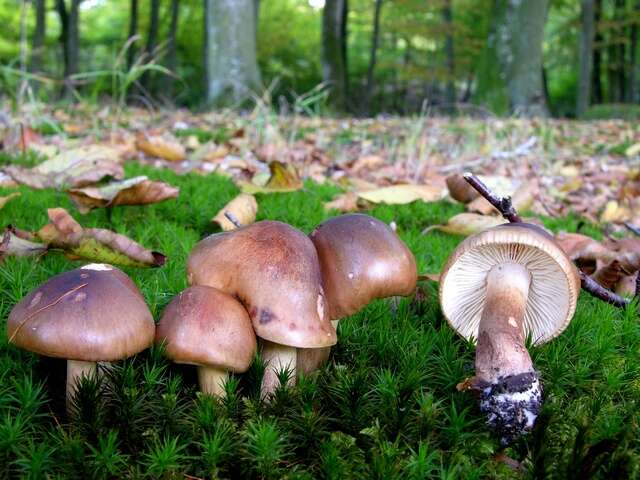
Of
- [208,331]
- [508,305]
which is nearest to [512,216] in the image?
[508,305]

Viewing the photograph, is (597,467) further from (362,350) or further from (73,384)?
(73,384)

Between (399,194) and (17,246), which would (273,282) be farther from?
(399,194)

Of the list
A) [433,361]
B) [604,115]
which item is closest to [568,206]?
[433,361]

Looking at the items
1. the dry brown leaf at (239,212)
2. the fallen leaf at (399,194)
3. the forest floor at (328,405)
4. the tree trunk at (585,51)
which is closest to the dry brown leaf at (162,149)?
the forest floor at (328,405)

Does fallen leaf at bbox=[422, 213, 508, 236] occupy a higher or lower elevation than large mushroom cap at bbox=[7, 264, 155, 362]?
lower

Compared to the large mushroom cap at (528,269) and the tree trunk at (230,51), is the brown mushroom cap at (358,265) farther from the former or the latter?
the tree trunk at (230,51)

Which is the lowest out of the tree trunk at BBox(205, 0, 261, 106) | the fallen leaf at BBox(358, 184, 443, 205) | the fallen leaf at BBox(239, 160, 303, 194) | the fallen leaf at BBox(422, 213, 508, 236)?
the fallen leaf at BBox(422, 213, 508, 236)

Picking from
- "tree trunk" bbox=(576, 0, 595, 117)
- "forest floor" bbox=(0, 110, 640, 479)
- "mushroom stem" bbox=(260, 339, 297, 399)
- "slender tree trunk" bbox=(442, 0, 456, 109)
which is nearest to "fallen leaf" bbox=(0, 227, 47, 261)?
"forest floor" bbox=(0, 110, 640, 479)

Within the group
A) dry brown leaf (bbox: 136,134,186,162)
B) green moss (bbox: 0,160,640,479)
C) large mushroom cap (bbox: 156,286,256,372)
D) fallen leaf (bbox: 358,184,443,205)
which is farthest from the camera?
dry brown leaf (bbox: 136,134,186,162)

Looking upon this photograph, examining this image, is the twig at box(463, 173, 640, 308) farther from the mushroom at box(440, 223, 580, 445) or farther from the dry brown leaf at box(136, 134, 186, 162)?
the dry brown leaf at box(136, 134, 186, 162)
